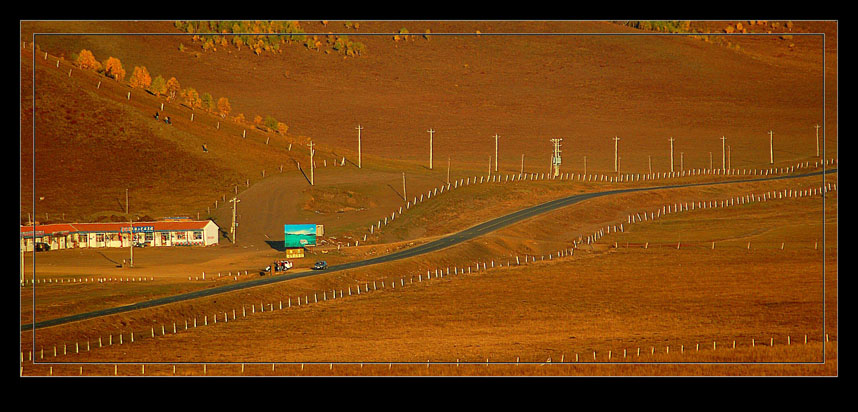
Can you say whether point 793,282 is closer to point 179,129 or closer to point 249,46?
point 179,129

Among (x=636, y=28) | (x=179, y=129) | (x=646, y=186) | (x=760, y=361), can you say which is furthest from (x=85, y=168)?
(x=636, y=28)

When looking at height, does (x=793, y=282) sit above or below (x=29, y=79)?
below

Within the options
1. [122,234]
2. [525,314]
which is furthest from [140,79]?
[525,314]

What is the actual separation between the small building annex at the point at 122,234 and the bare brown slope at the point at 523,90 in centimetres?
6502

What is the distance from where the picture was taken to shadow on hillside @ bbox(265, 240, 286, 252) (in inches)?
3533

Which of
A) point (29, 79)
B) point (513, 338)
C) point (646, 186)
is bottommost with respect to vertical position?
point (513, 338)

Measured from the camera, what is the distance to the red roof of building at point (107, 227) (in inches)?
3222

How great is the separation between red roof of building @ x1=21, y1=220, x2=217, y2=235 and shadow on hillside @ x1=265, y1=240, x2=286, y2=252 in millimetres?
6128

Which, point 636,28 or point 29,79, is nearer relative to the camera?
point 29,79

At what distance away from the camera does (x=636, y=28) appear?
191 m

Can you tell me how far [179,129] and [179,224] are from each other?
126 feet

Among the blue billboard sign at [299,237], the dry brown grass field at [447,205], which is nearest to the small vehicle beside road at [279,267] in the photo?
the dry brown grass field at [447,205]

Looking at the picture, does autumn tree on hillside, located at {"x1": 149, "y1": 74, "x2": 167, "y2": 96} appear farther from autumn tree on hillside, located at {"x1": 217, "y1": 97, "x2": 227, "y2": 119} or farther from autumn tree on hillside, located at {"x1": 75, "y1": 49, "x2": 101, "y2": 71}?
autumn tree on hillside, located at {"x1": 217, "y1": 97, "x2": 227, "y2": 119}

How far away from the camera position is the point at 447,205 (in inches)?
4190
